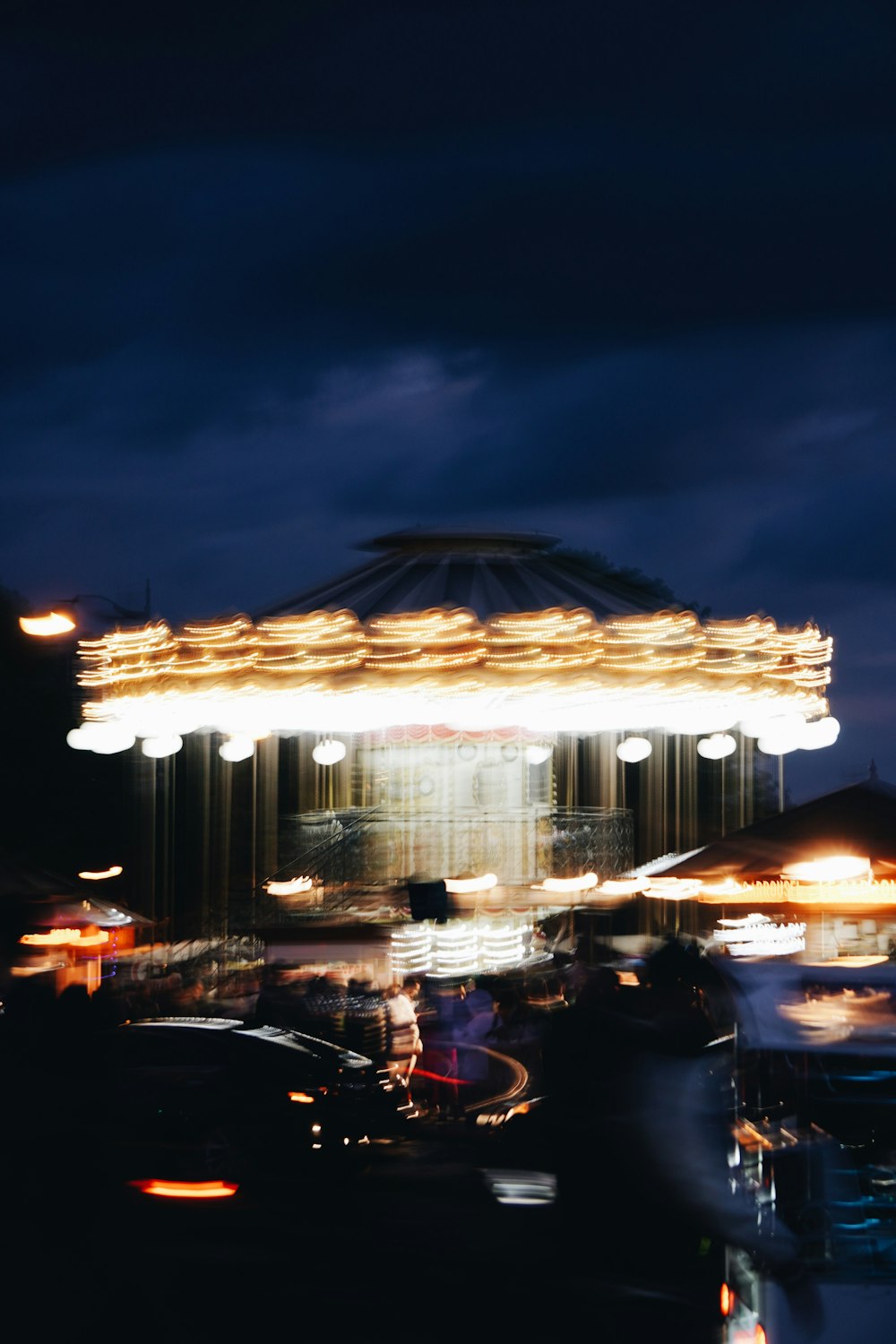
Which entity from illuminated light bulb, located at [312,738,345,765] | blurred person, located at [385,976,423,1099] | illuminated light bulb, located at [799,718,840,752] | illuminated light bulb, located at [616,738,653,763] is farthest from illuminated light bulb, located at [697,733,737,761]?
blurred person, located at [385,976,423,1099]

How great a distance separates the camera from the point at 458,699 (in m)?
16.1

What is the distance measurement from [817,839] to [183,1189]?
21.8 feet

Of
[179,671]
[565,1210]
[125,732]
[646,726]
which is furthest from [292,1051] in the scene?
[646,726]

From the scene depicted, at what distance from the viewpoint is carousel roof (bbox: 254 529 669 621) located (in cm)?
1673

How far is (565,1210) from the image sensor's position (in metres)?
8.52

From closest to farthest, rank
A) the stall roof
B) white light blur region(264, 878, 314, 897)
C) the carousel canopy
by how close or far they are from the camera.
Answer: the stall roof → the carousel canopy → white light blur region(264, 878, 314, 897)

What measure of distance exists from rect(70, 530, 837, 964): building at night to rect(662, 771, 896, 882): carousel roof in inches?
74.5

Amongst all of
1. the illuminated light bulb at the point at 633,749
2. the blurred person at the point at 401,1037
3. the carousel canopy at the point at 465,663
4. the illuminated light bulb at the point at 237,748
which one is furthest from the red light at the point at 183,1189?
the illuminated light bulb at the point at 633,749

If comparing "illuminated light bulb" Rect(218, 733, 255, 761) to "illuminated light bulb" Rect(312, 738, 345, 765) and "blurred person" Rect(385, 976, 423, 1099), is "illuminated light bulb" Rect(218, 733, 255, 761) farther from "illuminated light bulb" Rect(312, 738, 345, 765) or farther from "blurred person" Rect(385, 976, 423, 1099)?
"blurred person" Rect(385, 976, 423, 1099)

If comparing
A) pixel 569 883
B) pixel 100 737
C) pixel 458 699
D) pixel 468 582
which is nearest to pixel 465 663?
pixel 458 699

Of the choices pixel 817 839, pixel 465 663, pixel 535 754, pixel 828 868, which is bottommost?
pixel 828 868

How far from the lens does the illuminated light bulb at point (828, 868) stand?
13.7 m

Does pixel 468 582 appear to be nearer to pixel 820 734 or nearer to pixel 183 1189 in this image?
pixel 820 734

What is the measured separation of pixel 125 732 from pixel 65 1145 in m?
7.85
